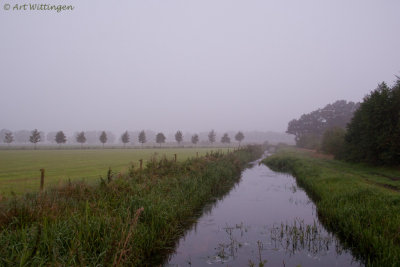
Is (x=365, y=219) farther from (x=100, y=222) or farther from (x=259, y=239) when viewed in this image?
(x=100, y=222)

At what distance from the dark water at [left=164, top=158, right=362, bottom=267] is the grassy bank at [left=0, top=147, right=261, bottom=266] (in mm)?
873

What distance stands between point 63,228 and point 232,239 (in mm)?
6125

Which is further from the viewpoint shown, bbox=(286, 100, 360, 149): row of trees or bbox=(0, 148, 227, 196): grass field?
bbox=(286, 100, 360, 149): row of trees

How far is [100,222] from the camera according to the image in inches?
280

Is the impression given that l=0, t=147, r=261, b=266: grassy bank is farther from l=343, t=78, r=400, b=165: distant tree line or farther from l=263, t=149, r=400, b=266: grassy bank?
l=343, t=78, r=400, b=165: distant tree line

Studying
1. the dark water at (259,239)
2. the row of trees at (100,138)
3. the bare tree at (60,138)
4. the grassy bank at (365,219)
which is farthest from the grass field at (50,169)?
the bare tree at (60,138)

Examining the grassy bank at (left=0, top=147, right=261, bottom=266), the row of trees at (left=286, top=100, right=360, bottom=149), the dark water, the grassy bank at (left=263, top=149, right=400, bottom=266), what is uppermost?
the row of trees at (left=286, top=100, right=360, bottom=149)

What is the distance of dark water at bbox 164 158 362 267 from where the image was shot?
799 centimetres

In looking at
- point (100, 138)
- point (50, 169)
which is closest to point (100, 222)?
point (50, 169)

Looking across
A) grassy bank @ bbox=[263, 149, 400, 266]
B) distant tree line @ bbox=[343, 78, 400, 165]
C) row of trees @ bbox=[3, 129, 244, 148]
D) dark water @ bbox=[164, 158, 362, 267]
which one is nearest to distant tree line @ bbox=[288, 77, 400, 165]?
distant tree line @ bbox=[343, 78, 400, 165]

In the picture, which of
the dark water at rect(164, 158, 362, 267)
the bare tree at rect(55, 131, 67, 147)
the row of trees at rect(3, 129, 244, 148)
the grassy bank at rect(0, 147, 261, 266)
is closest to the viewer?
the grassy bank at rect(0, 147, 261, 266)

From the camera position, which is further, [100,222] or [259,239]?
[259,239]

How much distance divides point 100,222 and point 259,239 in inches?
242

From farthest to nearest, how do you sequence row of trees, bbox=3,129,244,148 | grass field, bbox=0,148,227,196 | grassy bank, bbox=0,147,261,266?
row of trees, bbox=3,129,244,148 → grass field, bbox=0,148,227,196 → grassy bank, bbox=0,147,261,266
